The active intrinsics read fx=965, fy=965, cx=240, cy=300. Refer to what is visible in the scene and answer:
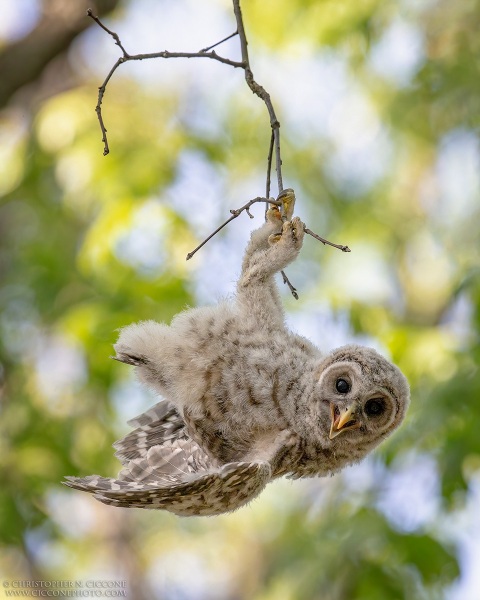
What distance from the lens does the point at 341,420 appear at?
2.84m

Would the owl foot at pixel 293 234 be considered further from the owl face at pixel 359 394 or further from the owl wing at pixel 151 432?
the owl wing at pixel 151 432

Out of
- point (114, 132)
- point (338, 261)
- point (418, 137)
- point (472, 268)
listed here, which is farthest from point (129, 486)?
point (418, 137)

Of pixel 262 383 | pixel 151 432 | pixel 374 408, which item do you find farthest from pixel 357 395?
pixel 151 432

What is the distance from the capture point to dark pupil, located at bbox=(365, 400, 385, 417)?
2922 millimetres

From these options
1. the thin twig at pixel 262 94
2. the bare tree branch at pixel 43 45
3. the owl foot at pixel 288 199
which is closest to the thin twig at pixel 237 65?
the thin twig at pixel 262 94

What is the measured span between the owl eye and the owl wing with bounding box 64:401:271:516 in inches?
16.3

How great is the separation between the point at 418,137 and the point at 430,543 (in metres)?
4.64

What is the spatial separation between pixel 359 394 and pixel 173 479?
63 centimetres

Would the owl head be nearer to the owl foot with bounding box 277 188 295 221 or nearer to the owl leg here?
the owl leg

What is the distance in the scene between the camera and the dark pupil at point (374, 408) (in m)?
2.92

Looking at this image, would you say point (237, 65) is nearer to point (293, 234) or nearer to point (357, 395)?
point (293, 234)

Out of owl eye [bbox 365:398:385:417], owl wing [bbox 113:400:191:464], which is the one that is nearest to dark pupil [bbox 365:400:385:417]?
owl eye [bbox 365:398:385:417]

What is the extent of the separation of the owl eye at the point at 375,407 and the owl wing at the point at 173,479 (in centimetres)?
41

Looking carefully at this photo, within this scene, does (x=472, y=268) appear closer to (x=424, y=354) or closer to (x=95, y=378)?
(x=424, y=354)
